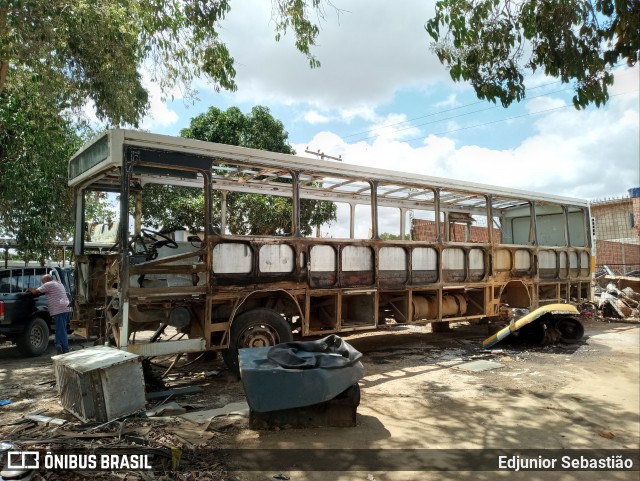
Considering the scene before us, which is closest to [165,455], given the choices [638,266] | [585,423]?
[585,423]

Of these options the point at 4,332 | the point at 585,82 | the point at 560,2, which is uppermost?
the point at 560,2

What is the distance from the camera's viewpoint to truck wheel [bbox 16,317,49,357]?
852 centimetres

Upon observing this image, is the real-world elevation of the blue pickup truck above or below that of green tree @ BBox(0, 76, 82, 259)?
below

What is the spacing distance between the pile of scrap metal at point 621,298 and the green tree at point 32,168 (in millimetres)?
13974

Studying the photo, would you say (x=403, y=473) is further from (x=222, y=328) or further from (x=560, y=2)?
(x=560, y=2)

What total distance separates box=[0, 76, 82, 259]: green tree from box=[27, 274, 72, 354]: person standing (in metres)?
2.17

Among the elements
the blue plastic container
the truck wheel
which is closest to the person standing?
the truck wheel

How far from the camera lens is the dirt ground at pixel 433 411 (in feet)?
11.5

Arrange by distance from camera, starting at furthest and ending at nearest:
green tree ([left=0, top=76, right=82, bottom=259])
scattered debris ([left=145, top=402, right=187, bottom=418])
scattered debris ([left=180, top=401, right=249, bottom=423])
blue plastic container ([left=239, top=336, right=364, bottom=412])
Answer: green tree ([left=0, top=76, right=82, bottom=259]), scattered debris ([left=145, top=402, right=187, bottom=418]), scattered debris ([left=180, top=401, right=249, bottom=423]), blue plastic container ([left=239, top=336, right=364, bottom=412])

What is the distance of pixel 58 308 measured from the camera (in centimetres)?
836

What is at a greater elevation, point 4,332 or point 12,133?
point 12,133

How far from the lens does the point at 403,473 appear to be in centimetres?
353

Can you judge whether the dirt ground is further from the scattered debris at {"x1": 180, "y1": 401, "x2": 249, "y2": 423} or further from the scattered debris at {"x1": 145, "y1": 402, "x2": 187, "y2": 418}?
the scattered debris at {"x1": 145, "y1": 402, "x2": 187, "y2": 418}

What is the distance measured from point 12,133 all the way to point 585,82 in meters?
10.5
